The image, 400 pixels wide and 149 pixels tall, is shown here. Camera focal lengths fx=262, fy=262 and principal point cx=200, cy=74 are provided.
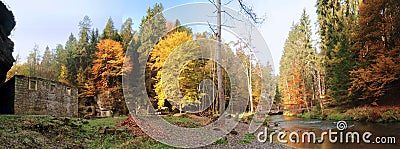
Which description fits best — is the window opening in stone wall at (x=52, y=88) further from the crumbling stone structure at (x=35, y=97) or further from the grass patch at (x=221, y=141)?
the grass patch at (x=221, y=141)

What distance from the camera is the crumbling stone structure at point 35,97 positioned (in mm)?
12656

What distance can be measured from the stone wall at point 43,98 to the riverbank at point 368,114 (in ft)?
60.7

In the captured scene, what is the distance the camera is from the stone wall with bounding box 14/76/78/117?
13.0m

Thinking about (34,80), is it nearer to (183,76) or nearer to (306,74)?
(183,76)

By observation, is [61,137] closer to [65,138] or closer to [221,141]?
[65,138]

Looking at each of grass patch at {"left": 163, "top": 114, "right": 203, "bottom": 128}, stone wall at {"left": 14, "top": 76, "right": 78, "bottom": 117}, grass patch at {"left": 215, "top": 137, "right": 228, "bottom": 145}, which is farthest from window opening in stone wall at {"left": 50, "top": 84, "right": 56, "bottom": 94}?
grass patch at {"left": 215, "top": 137, "right": 228, "bottom": 145}

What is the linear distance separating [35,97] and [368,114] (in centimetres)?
1946

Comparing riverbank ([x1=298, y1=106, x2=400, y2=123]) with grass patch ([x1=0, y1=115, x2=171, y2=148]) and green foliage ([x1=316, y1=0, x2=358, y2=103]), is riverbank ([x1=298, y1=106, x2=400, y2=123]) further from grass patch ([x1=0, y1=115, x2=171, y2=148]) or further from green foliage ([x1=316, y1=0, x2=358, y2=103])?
grass patch ([x1=0, y1=115, x2=171, y2=148])

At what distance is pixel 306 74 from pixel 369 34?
44.8 feet

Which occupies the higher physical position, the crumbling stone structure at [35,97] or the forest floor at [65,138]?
the crumbling stone structure at [35,97]

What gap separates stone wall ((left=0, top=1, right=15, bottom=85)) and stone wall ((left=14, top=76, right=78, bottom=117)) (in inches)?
76.7

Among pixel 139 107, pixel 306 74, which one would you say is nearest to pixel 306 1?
pixel 306 74

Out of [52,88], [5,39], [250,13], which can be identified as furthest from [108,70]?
[250,13]

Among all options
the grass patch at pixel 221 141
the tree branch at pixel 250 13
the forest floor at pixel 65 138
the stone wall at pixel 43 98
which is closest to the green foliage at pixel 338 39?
the tree branch at pixel 250 13
